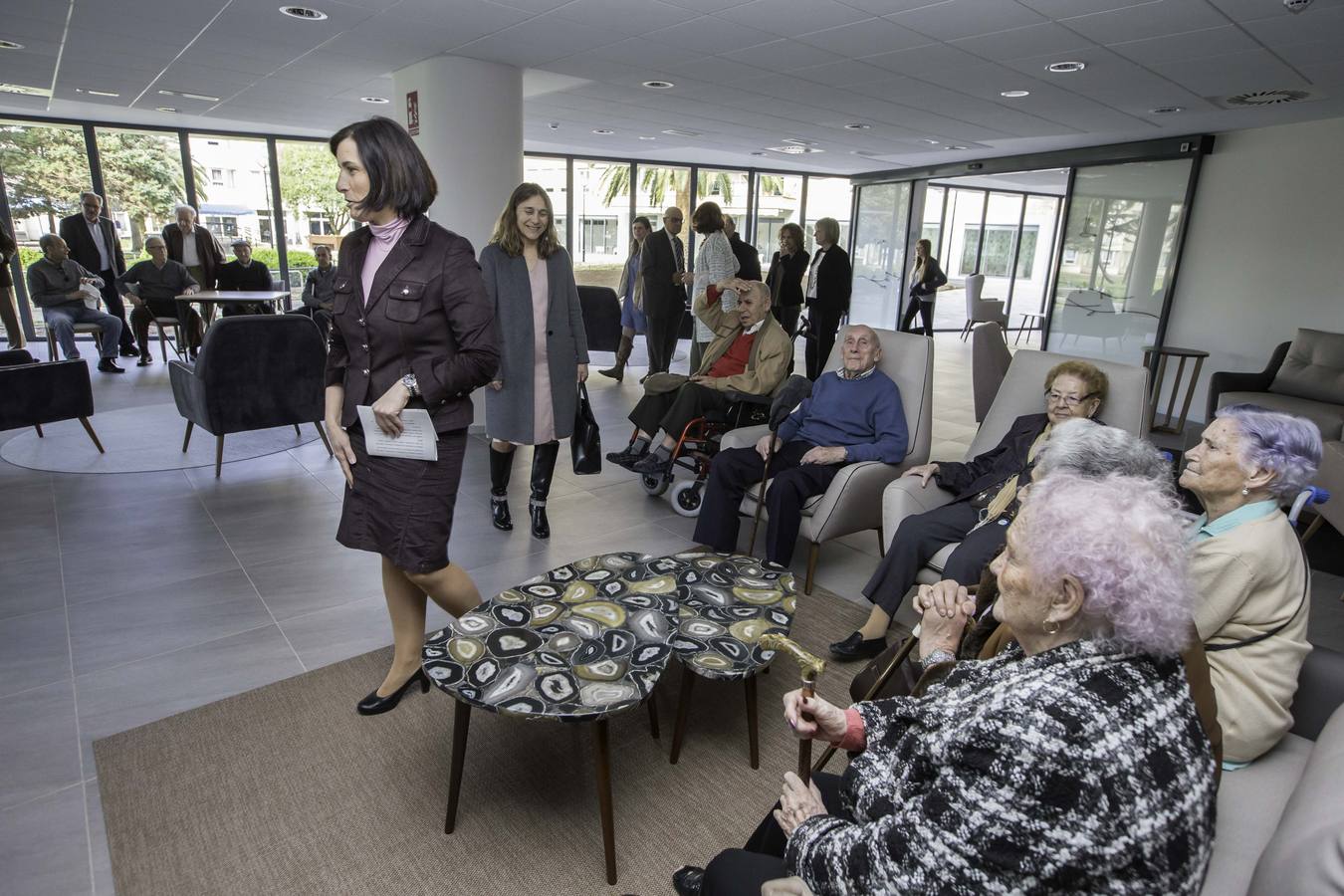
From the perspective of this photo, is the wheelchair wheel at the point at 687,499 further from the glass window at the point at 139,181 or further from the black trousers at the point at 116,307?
the glass window at the point at 139,181

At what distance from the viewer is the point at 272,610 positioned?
3.03m

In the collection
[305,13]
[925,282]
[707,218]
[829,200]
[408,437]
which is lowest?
[408,437]

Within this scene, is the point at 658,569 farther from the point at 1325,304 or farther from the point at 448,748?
the point at 1325,304

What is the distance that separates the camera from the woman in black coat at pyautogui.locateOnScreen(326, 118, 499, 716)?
1964 mm

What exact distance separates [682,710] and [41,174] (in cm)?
1072

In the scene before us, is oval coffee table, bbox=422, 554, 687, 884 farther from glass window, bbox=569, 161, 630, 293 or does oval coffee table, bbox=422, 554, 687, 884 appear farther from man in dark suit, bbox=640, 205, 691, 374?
glass window, bbox=569, 161, 630, 293

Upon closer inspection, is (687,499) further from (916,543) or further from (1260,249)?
(1260,249)

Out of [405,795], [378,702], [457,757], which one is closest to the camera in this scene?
[457,757]

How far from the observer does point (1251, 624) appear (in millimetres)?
1603

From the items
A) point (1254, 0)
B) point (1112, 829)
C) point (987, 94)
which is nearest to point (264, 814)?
point (1112, 829)

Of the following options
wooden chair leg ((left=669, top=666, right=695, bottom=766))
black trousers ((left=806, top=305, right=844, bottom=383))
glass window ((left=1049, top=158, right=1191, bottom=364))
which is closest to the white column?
black trousers ((left=806, top=305, right=844, bottom=383))

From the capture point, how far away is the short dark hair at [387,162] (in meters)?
1.91

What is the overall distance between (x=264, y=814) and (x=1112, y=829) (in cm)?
198

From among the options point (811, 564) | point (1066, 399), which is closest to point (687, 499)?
point (811, 564)
